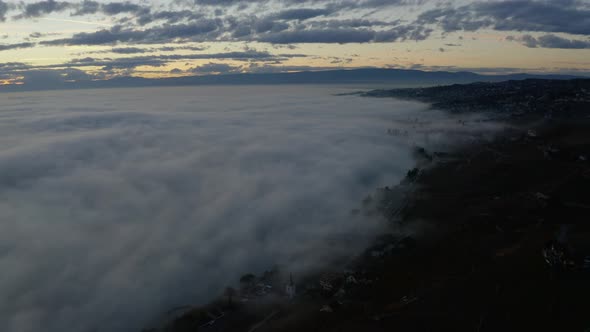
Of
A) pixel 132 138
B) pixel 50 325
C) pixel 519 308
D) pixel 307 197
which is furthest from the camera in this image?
pixel 132 138

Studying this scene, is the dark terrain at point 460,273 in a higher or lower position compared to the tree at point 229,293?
higher

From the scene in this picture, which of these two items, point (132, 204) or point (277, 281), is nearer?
point (277, 281)

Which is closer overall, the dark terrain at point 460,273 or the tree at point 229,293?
the dark terrain at point 460,273

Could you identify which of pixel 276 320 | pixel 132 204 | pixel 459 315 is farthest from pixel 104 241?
pixel 459 315

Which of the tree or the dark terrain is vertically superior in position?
the dark terrain

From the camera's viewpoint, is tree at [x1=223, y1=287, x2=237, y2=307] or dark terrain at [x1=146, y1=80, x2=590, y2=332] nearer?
dark terrain at [x1=146, y1=80, x2=590, y2=332]

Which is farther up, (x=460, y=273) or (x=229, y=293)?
(x=460, y=273)

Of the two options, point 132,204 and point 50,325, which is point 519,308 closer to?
point 50,325

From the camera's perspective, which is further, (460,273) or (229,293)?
Result: (229,293)
